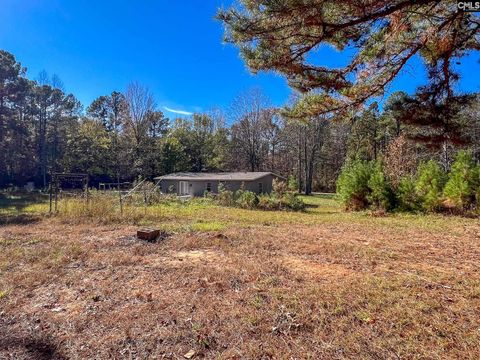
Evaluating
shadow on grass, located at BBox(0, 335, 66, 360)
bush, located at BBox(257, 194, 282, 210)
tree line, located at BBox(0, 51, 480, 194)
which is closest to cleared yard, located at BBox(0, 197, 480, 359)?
shadow on grass, located at BBox(0, 335, 66, 360)

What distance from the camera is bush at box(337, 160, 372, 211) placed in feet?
39.7

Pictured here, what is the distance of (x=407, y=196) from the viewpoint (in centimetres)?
1117

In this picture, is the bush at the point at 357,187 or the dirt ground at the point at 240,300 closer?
the dirt ground at the point at 240,300

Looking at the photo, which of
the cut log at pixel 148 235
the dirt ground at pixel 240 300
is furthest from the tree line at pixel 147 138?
the dirt ground at pixel 240 300

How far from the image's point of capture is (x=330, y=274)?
396cm

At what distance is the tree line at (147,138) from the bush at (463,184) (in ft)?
31.4

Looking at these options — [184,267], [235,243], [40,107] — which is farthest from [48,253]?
[40,107]

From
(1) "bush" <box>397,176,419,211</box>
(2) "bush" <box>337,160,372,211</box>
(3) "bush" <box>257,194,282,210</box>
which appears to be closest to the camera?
(1) "bush" <box>397,176,419,211</box>

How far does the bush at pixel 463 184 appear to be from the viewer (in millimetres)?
9634

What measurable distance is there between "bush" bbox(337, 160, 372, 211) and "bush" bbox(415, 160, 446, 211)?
1853 millimetres

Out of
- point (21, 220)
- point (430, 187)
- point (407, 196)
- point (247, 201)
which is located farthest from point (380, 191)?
point (21, 220)

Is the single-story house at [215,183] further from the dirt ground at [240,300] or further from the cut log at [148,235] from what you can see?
the dirt ground at [240,300]

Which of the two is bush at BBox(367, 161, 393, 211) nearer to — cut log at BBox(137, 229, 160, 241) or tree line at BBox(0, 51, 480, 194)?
cut log at BBox(137, 229, 160, 241)

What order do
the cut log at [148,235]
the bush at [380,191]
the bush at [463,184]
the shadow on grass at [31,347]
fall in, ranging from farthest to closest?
the bush at [380,191] → the bush at [463,184] → the cut log at [148,235] → the shadow on grass at [31,347]
